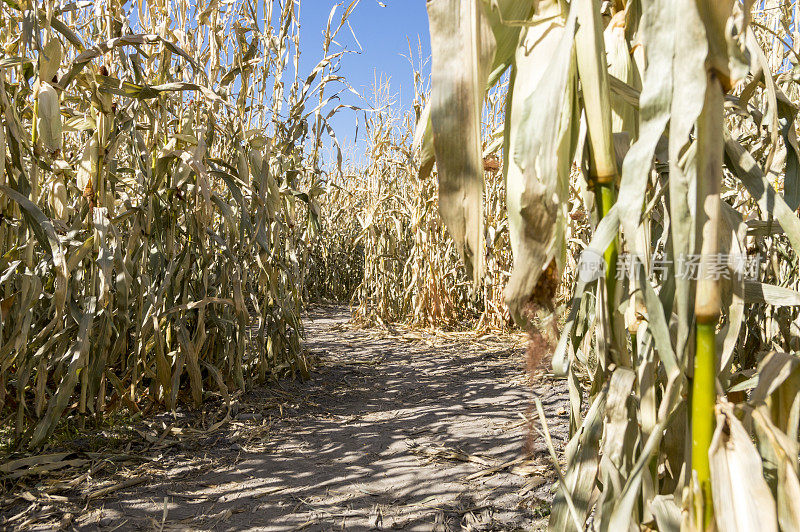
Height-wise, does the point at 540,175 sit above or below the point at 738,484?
above

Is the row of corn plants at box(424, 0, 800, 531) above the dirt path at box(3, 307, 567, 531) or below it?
above

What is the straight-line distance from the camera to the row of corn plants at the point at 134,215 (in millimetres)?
1472

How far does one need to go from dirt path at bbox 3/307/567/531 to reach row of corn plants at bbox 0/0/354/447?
279 millimetres

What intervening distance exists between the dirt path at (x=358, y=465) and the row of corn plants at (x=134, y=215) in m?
0.28

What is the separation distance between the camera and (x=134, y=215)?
193cm

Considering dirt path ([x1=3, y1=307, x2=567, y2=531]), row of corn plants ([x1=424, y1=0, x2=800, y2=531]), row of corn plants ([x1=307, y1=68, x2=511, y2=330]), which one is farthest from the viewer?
row of corn plants ([x1=307, y1=68, x2=511, y2=330])

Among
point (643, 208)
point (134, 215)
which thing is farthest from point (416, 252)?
point (643, 208)

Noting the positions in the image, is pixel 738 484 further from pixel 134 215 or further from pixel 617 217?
pixel 134 215

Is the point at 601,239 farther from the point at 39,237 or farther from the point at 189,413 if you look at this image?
the point at 189,413

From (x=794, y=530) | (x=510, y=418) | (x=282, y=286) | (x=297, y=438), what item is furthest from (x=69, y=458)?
(x=794, y=530)

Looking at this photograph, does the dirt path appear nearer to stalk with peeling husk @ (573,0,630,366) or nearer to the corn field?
the corn field

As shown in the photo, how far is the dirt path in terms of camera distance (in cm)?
133

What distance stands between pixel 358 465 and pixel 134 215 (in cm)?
113

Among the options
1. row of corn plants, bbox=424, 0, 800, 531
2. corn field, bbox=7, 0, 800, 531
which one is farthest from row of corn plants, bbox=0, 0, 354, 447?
row of corn plants, bbox=424, 0, 800, 531
